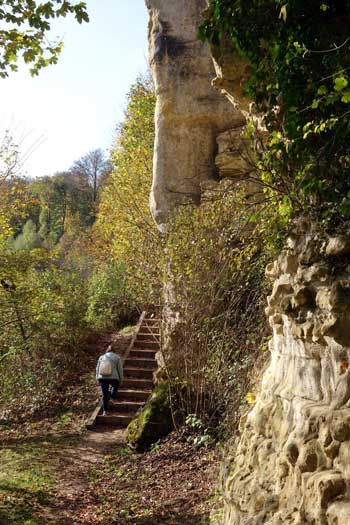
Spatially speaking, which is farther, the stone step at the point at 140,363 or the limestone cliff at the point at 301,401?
the stone step at the point at 140,363

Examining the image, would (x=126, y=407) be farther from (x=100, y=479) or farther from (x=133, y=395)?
(x=100, y=479)

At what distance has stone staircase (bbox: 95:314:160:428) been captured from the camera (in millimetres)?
11445

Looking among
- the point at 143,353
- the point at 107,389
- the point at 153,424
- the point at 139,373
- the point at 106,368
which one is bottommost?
the point at 153,424

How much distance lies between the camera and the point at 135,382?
42.1 ft

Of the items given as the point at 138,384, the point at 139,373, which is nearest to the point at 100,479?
the point at 138,384

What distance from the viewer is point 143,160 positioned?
2034 centimetres

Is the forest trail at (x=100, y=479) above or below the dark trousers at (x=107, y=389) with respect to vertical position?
below

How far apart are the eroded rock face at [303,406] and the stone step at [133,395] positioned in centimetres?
715

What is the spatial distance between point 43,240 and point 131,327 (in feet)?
87.6

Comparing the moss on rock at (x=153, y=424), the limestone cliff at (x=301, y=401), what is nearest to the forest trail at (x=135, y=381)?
the moss on rock at (x=153, y=424)

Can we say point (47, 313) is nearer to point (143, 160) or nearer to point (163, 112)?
point (163, 112)

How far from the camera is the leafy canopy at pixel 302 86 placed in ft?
13.6

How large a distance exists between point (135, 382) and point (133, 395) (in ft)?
2.17

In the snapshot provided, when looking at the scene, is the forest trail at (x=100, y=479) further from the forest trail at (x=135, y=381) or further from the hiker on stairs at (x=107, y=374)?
the hiker on stairs at (x=107, y=374)
